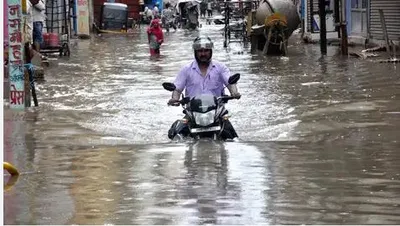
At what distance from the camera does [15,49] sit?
15.9 metres

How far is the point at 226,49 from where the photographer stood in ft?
116

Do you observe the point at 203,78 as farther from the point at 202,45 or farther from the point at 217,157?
the point at 217,157

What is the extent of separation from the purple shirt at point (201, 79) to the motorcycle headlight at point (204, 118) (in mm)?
626

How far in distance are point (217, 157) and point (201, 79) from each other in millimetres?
1898

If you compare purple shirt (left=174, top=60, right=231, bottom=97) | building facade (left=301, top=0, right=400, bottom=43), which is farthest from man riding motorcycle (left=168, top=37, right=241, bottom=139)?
building facade (left=301, top=0, right=400, bottom=43)

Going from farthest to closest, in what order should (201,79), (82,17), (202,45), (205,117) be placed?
(82,17) → (201,79) → (202,45) → (205,117)

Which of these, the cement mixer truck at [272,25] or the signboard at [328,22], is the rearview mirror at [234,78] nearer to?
the cement mixer truck at [272,25]

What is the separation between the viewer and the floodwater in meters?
7.52

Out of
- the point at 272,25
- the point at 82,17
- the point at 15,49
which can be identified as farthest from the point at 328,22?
the point at 15,49

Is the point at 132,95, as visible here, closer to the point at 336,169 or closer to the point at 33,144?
the point at 33,144

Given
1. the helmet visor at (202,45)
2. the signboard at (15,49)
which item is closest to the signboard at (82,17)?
the signboard at (15,49)

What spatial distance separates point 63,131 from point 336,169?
18.0 feet

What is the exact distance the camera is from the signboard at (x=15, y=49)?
15781 millimetres

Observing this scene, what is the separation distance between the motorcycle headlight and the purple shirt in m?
0.63
